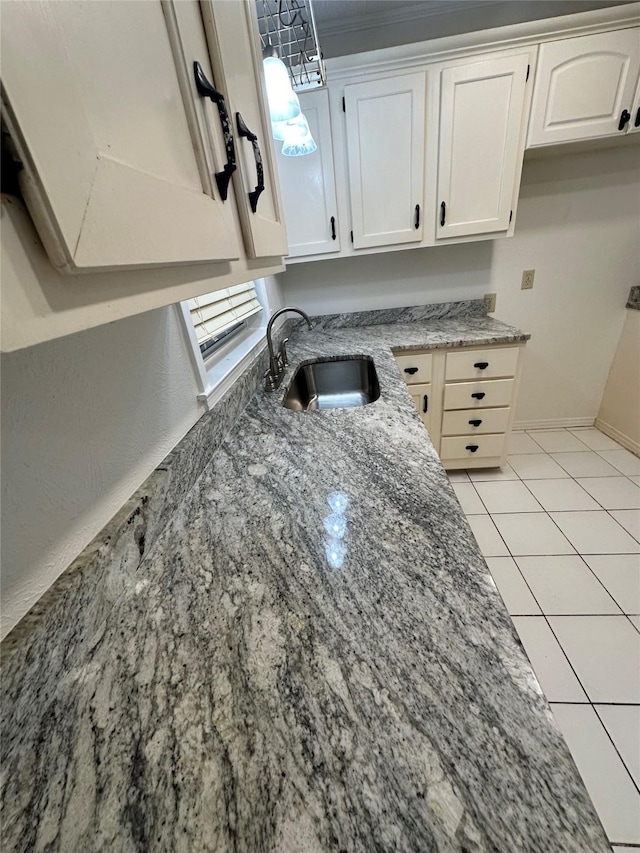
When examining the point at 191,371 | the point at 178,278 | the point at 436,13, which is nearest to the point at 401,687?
the point at 178,278

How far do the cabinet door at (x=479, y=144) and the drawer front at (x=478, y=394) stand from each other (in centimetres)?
80

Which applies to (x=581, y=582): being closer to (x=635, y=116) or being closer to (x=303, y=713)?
(x=303, y=713)

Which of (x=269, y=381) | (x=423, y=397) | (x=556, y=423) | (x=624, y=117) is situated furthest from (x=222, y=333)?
(x=556, y=423)

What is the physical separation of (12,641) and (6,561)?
0.29 ft

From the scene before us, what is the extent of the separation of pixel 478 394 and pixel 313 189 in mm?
1434

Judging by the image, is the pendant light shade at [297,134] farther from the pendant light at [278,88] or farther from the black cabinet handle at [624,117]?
the black cabinet handle at [624,117]

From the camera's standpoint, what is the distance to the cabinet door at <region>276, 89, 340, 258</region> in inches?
63.3

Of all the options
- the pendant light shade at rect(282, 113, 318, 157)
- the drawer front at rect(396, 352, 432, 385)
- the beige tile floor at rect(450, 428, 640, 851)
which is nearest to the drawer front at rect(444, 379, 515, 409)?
the drawer front at rect(396, 352, 432, 385)

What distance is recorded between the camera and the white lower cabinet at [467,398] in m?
1.76

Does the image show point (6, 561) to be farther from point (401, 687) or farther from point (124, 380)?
point (401, 687)

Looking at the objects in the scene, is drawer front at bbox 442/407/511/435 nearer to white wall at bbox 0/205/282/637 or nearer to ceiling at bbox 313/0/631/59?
white wall at bbox 0/205/282/637

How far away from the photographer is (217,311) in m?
1.12

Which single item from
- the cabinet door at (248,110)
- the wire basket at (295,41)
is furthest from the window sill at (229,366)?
the wire basket at (295,41)

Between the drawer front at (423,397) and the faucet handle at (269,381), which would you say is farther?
the drawer front at (423,397)
